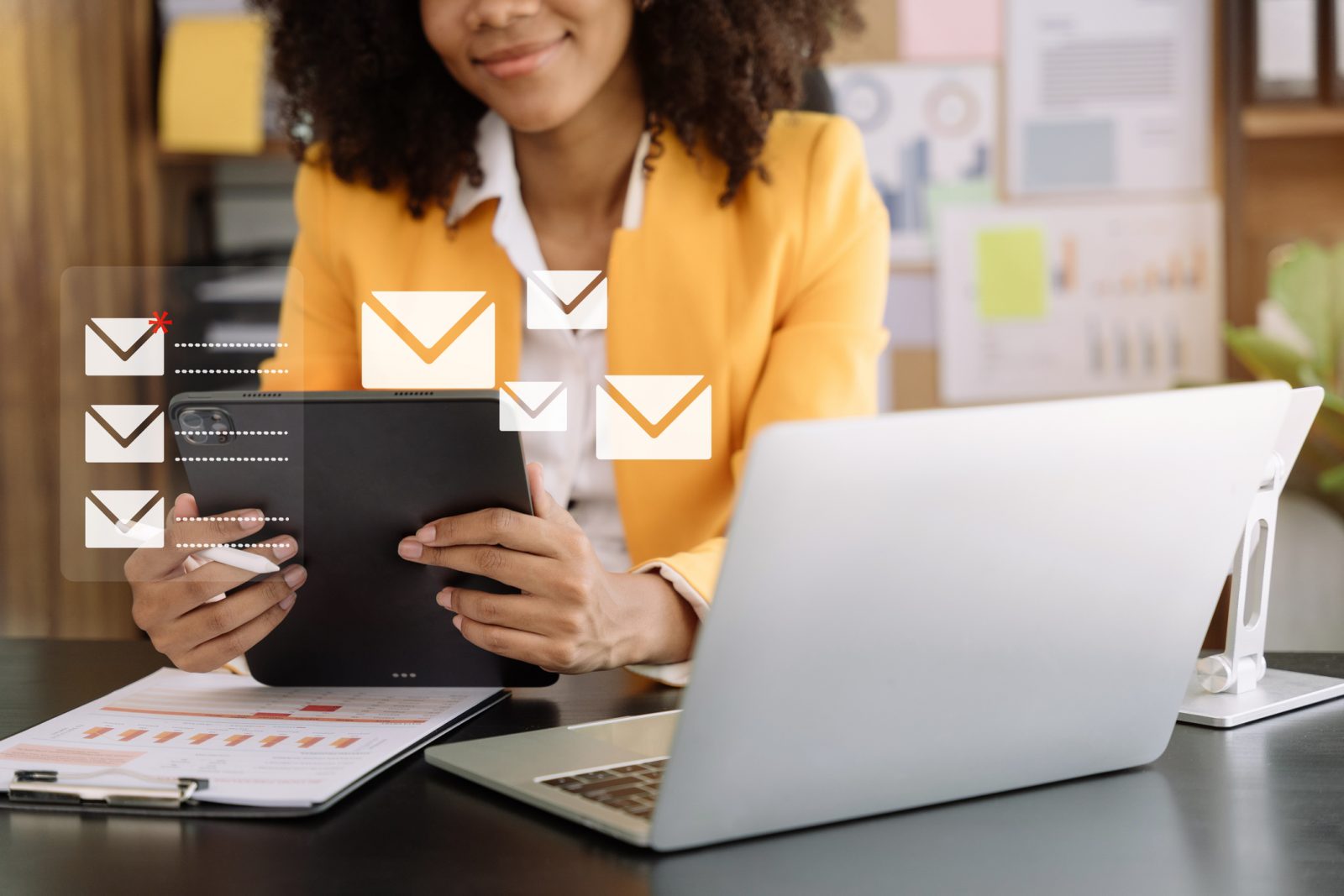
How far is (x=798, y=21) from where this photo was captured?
132cm

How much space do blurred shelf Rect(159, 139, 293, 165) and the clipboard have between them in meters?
1.69

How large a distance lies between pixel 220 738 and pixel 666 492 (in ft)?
1.83

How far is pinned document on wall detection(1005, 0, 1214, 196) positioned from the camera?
2.16m

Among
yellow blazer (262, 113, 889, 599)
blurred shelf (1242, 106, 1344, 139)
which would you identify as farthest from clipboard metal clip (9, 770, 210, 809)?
blurred shelf (1242, 106, 1344, 139)

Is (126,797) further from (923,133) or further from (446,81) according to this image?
(923,133)

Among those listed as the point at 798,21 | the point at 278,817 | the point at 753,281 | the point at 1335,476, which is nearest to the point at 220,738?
the point at 278,817

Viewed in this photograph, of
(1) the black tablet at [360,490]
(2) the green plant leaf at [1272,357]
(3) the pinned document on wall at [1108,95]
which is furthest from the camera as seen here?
(3) the pinned document on wall at [1108,95]

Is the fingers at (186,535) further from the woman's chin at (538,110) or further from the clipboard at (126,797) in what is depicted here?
the woman's chin at (538,110)

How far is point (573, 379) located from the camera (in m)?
1.23

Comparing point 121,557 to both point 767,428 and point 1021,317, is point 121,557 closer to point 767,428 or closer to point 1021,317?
point 767,428

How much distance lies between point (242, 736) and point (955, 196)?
1.77 m

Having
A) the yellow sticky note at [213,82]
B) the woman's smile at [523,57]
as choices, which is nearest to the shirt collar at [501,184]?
the woman's smile at [523,57]

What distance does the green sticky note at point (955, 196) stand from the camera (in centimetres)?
222

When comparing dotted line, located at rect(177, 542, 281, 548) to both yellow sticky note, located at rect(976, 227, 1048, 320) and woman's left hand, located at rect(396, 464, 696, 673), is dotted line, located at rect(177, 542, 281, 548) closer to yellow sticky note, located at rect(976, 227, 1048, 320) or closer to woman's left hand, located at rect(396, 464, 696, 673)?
woman's left hand, located at rect(396, 464, 696, 673)
